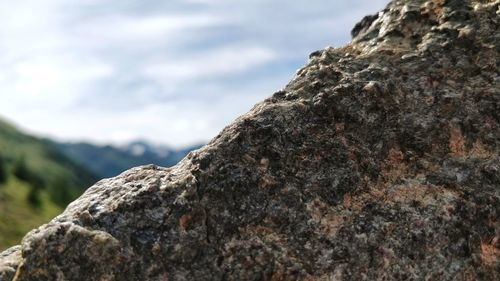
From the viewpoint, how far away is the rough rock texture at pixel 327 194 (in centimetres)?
884

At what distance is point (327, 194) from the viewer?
9.66 m

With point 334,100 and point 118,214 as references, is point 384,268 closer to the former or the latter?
point 334,100

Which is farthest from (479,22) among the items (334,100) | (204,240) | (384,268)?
(204,240)

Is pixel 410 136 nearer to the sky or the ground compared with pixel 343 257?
nearer to the sky

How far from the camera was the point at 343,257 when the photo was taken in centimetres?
902

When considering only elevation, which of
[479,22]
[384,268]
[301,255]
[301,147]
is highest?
[479,22]

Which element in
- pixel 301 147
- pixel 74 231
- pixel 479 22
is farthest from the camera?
pixel 479 22

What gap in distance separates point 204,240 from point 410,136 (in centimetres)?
396

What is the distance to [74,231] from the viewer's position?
29.2 ft

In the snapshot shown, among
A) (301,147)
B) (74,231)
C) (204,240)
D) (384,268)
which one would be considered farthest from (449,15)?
(74,231)

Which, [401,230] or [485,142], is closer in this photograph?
[401,230]

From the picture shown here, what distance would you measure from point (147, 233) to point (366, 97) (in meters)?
4.41

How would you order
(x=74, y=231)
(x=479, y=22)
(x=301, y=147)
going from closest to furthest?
1. (x=74, y=231)
2. (x=301, y=147)
3. (x=479, y=22)

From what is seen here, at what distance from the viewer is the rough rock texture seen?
8.84 metres
